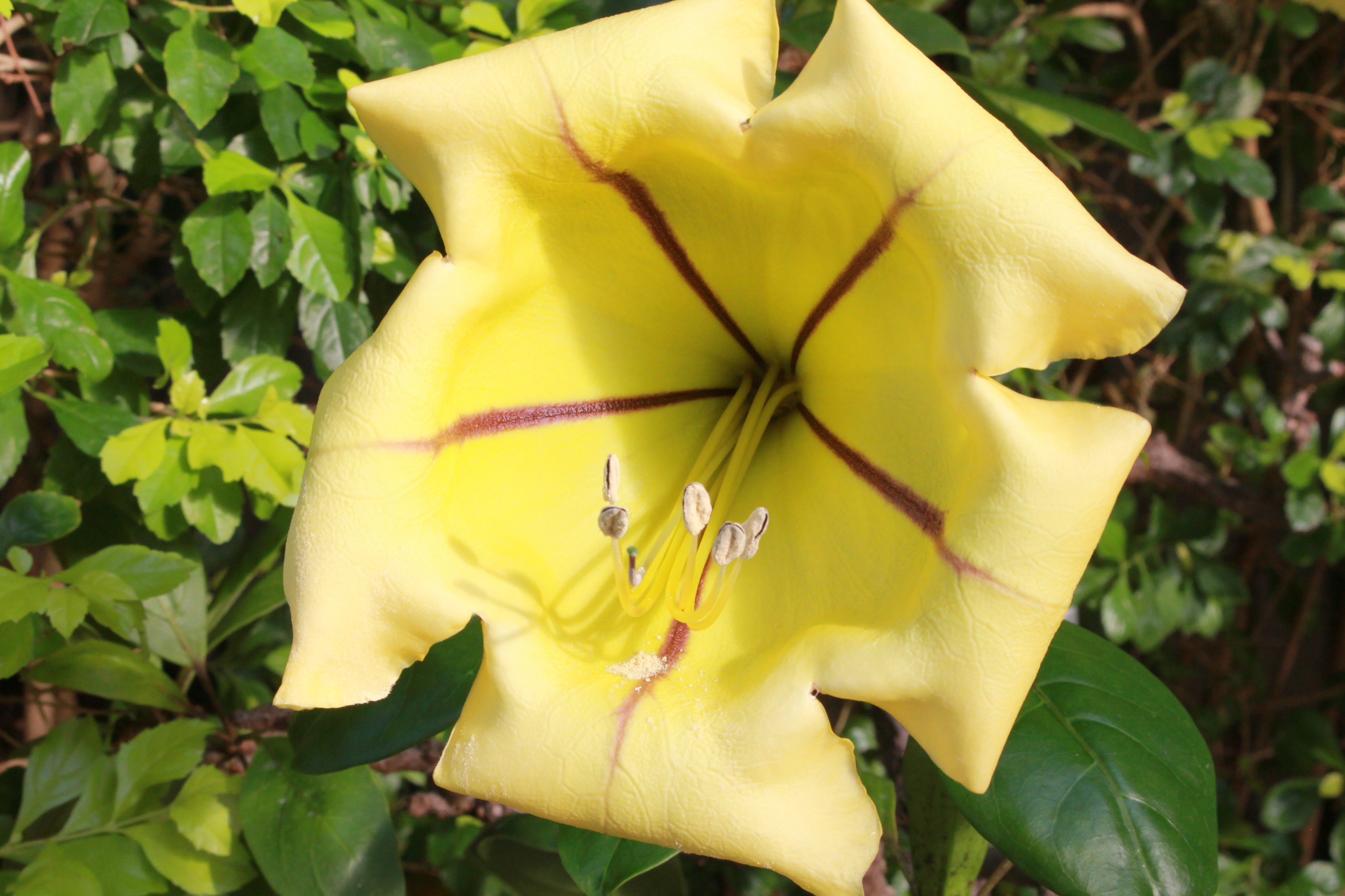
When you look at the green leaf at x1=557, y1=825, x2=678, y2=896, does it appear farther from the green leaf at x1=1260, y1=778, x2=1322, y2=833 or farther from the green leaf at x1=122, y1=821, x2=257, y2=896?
the green leaf at x1=1260, y1=778, x2=1322, y2=833

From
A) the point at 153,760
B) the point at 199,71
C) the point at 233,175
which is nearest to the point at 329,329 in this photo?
the point at 233,175

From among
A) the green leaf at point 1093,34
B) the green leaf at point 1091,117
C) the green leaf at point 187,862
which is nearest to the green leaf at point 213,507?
the green leaf at point 187,862

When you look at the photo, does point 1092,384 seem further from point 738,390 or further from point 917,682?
point 917,682

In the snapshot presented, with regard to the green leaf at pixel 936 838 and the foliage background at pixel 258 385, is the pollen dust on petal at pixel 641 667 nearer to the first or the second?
the foliage background at pixel 258 385

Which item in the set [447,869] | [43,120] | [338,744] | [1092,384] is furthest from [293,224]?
[1092,384]

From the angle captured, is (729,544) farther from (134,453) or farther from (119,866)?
(119,866)

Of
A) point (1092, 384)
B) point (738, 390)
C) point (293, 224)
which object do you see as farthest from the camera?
point (1092, 384)
